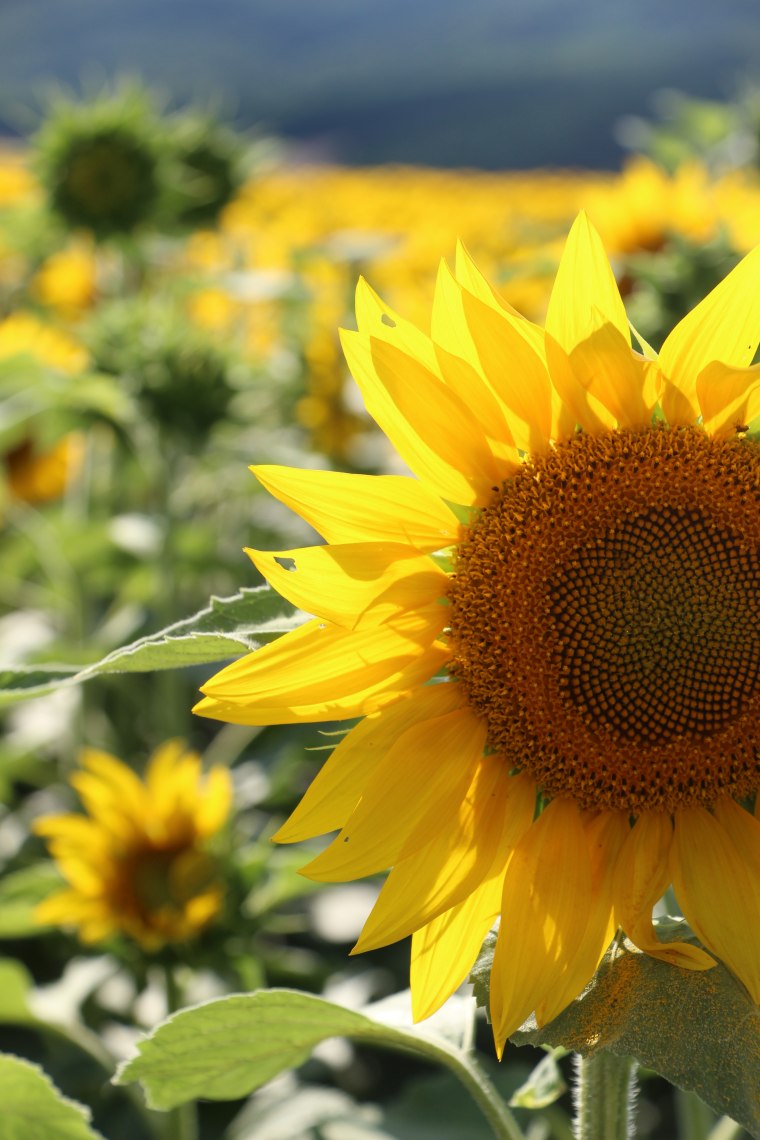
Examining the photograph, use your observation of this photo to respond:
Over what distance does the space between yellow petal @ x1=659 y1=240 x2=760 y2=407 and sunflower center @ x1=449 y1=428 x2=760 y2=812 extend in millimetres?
59

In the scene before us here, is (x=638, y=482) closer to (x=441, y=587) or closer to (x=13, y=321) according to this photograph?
(x=441, y=587)

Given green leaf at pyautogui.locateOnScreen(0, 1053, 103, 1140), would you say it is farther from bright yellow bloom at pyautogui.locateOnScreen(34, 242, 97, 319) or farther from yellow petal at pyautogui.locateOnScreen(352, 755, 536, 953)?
bright yellow bloom at pyautogui.locateOnScreen(34, 242, 97, 319)

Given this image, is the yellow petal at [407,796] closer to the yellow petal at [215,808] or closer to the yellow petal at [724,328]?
the yellow petal at [724,328]

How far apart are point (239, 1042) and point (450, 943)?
0.19 metres

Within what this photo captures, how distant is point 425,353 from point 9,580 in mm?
2372

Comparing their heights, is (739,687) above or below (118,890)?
above

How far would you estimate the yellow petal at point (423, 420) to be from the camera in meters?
0.90

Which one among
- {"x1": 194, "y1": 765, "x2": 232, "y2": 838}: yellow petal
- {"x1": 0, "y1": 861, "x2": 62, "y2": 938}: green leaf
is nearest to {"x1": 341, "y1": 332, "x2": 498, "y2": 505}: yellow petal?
{"x1": 194, "y1": 765, "x2": 232, "y2": 838}: yellow petal

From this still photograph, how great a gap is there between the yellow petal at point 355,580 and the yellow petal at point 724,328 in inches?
8.8

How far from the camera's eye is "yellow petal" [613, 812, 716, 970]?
0.85m

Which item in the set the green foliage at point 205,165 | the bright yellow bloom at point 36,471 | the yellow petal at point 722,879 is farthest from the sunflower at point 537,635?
the bright yellow bloom at point 36,471

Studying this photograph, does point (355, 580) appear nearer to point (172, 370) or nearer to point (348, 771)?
point (348, 771)

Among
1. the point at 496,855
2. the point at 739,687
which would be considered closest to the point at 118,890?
the point at 496,855

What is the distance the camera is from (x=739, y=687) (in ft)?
3.00
